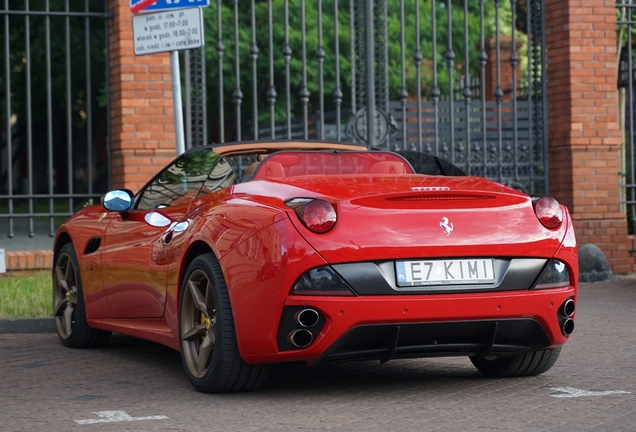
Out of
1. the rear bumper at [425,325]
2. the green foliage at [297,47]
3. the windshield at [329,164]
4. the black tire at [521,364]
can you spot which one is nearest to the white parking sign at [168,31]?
the windshield at [329,164]

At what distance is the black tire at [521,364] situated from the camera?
5812 mm

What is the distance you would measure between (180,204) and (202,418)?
5.33 ft

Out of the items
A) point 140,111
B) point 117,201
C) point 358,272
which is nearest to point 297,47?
point 140,111

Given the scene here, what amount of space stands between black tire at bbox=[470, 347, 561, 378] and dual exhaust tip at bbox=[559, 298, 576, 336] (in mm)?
410

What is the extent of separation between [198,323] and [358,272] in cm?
108

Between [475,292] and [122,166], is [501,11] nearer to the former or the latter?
[122,166]

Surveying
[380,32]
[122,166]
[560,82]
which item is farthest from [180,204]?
[560,82]

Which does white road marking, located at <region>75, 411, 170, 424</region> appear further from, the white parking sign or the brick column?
the brick column

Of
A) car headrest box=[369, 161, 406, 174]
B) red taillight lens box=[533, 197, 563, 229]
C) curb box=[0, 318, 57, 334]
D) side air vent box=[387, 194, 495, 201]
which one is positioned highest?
car headrest box=[369, 161, 406, 174]

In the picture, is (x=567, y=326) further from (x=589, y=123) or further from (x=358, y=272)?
(x=589, y=123)

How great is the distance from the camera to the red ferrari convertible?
4.91 meters

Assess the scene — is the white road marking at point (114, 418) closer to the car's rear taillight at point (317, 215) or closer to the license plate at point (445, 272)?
the car's rear taillight at point (317, 215)

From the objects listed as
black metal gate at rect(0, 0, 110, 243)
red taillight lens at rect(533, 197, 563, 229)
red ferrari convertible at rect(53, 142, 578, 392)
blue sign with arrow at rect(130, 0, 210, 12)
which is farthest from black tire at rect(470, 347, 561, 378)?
black metal gate at rect(0, 0, 110, 243)

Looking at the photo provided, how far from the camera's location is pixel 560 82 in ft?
42.7
